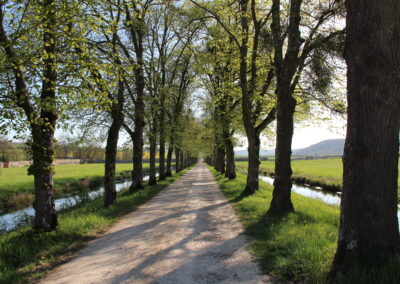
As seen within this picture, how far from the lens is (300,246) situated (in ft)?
18.0

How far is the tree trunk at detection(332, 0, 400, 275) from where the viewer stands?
12.9ft

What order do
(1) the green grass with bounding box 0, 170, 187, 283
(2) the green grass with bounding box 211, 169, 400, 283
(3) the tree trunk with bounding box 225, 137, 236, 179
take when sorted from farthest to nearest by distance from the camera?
1. (3) the tree trunk with bounding box 225, 137, 236, 179
2. (1) the green grass with bounding box 0, 170, 187, 283
3. (2) the green grass with bounding box 211, 169, 400, 283

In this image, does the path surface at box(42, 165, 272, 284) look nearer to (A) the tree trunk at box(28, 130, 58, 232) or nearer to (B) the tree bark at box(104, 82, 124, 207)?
(A) the tree trunk at box(28, 130, 58, 232)

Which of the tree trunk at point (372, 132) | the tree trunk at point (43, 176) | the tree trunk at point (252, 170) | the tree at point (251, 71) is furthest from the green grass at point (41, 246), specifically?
the tree at point (251, 71)

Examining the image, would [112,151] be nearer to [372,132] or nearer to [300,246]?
[300,246]

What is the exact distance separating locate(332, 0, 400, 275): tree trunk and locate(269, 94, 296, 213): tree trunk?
503cm

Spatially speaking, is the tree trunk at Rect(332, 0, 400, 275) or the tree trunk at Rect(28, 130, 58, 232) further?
the tree trunk at Rect(28, 130, 58, 232)

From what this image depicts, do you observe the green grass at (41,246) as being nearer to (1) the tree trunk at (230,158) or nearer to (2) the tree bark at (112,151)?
(2) the tree bark at (112,151)

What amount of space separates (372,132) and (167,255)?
15.0ft

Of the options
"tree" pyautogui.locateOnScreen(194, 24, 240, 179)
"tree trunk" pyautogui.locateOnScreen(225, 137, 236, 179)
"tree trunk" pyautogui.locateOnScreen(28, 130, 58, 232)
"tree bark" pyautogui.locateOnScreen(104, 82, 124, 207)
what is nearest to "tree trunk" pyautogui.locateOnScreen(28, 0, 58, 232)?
"tree trunk" pyautogui.locateOnScreen(28, 130, 58, 232)

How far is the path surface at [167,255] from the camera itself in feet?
15.8

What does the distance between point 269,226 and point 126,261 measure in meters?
4.09

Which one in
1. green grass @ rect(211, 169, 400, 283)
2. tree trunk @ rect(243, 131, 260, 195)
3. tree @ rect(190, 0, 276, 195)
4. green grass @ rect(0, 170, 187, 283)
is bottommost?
green grass @ rect(0, 170, 187, 283)

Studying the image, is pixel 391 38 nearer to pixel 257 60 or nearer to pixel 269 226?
pixel 269 226
